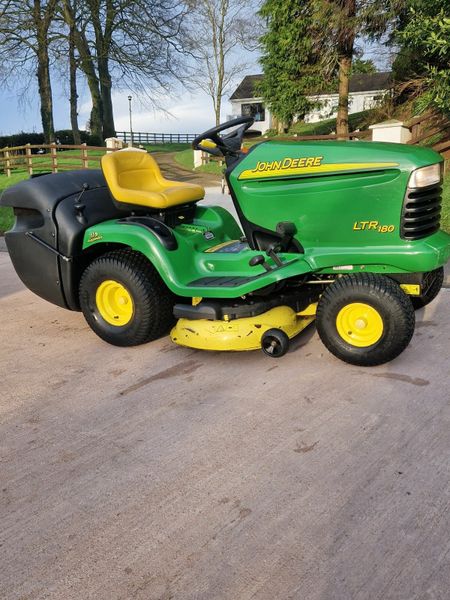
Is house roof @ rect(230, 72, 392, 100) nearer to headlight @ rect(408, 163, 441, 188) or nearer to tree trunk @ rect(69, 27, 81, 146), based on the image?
tree trunk @ rect(69, 27, 81, 146)

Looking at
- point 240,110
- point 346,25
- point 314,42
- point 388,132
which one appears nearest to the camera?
point 388,132

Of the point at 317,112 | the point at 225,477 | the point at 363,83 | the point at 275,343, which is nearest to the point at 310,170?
the point at 275,343

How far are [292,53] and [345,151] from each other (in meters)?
20.2

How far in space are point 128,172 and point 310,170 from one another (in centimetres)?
137

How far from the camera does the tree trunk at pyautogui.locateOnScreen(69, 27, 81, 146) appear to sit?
2377 cm

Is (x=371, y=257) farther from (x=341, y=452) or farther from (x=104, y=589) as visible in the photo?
(x=104, y=589)

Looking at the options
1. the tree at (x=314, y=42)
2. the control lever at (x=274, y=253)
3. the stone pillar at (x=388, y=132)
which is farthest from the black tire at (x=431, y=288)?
the tree at (x=314, y=42)

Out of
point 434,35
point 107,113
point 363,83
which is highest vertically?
point 363,83

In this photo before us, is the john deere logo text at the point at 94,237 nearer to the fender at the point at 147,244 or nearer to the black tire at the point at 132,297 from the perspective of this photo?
the fender at the point at 147,244

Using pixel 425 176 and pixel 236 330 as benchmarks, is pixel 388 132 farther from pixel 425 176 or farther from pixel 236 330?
pixel 236 330

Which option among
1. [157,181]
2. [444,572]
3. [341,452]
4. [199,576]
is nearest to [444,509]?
[444,572]

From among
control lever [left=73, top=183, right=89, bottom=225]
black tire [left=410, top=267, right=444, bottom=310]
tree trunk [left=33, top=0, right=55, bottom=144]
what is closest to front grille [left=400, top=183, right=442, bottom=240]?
black tire [left=410, top=267, right=444, bottom=310]

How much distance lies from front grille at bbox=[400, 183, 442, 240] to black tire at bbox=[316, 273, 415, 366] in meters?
0.28

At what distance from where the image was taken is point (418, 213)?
2883 millimetres
